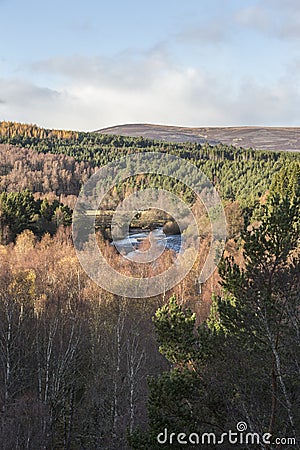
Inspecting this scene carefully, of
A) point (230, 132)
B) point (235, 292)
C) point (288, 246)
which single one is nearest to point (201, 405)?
point (235, 292)

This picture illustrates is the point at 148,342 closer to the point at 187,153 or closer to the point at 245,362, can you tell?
the point at 245,362

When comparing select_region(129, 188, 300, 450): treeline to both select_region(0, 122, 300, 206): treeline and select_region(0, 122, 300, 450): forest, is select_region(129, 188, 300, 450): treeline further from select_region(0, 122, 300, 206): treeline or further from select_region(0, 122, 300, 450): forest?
select_region(0, 122, 300, 206): treeline

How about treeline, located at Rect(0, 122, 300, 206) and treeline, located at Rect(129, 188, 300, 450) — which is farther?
treeline, located at Rect(0, 122, 300, 206)

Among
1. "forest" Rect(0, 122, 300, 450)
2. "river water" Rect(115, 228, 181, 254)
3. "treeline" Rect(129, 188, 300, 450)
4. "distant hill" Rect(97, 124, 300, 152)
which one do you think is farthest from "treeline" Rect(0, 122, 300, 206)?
"distant hill" Rect(97, 124, 300, 152)

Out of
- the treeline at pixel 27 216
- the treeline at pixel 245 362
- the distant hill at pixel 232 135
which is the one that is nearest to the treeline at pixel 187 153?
the treeline at pixel 27 216

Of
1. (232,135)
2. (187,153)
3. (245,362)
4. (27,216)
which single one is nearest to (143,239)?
(27,216)
